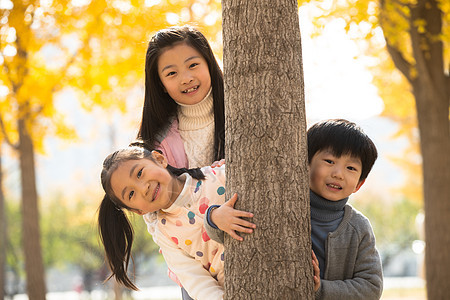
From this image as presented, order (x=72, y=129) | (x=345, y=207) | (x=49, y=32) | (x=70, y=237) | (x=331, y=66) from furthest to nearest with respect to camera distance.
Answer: (x=70, y=237) → (x=331, y=66) → (x=72, y=129) → (x=49, y=32) → (x=345, y=207)

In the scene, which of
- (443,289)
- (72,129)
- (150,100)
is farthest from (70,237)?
(150,100)

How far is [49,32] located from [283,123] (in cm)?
650

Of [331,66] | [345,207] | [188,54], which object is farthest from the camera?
[331,66]

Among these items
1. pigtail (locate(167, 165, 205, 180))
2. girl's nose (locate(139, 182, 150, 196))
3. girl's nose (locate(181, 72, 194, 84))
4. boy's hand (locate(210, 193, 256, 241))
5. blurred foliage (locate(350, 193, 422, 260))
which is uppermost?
girl's nose (locate(181, 72, 194, 84))

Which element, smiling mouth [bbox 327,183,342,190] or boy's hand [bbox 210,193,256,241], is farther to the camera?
smiling mouth [bbox 327,183,342,190]

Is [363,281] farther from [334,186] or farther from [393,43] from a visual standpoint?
[393,43]

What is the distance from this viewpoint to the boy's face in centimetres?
255

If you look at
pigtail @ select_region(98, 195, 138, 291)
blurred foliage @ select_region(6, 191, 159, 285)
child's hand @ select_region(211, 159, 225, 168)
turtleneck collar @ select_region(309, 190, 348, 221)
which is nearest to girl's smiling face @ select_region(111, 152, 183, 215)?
child's hand @ select_region(211, 159, 225, 168)

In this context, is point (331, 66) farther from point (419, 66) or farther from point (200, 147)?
point (200, 147)

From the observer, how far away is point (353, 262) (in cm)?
251

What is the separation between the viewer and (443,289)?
22.2 ft

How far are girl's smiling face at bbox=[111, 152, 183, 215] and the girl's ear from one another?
4cm

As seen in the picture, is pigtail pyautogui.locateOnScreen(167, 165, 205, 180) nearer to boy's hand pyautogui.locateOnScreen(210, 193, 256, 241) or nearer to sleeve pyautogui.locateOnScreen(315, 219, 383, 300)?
boy's hand pyautogui.locateOnScreen(210, 193, 256, 241)

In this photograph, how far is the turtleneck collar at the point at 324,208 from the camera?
257cm
